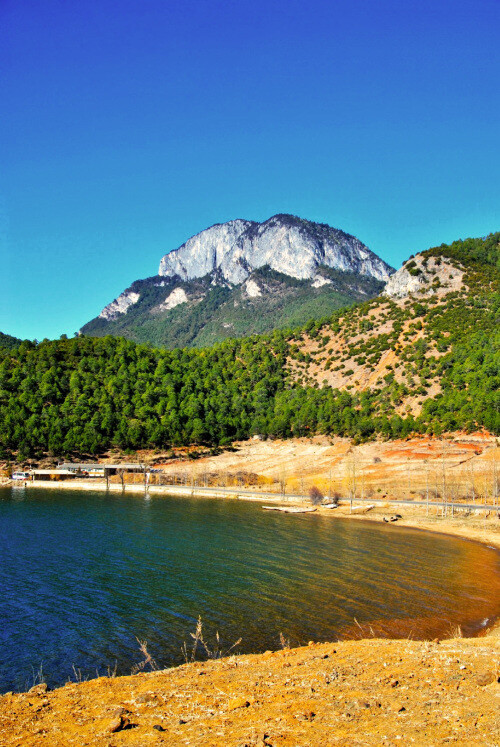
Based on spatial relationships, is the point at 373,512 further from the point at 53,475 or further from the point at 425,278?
the point at 425,278

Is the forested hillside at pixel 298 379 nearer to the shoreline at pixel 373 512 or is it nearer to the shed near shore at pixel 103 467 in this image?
the shed near shore at pixel 103 467

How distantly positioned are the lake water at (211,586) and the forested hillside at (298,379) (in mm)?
58311

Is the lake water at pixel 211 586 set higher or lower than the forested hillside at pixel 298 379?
lower

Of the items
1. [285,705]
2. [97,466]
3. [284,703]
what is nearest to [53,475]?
[97,466]

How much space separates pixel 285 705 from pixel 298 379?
5623 inches

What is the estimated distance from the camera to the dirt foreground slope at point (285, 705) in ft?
35.4

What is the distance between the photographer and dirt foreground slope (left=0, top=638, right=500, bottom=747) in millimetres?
10805

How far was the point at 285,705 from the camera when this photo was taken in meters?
12.5

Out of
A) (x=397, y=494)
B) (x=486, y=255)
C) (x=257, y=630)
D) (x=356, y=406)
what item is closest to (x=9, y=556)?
(x=257, y=630)

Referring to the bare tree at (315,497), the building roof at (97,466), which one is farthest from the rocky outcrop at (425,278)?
the building roof at (97,466)

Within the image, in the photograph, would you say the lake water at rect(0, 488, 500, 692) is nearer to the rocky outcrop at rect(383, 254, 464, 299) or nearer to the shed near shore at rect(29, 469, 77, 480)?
the shed near shore at rect(29, 469, 77, 480)

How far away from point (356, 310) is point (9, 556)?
15045 centimetres

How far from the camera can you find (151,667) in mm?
19969

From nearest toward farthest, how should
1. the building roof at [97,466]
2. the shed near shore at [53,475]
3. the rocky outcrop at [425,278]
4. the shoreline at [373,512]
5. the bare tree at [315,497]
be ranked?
1. the shoreline at [373,512]
2. the bare tree at [315,497]
3. the shed near shore at [53,475]
4. the building roof at [97,466]
5. the rocky outcrop at [425,278]
